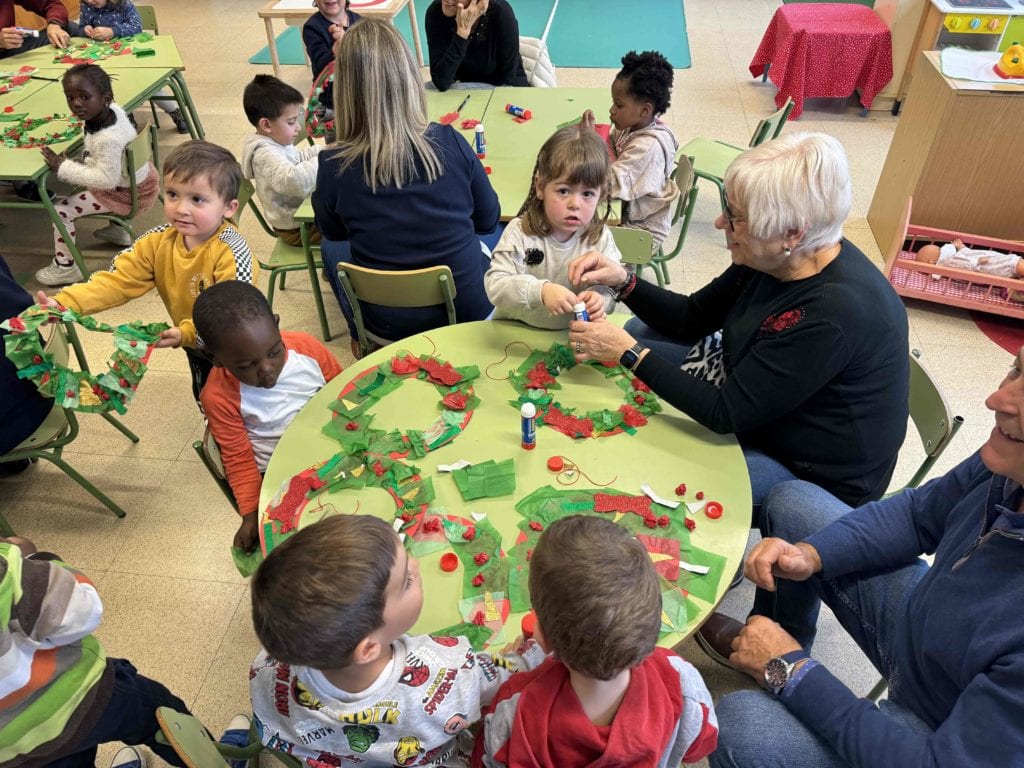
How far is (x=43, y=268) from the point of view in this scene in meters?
4.00

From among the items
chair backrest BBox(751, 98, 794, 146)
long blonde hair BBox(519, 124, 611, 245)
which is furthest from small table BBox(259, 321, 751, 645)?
chair backrest BBox(751, 98, 794, 146)

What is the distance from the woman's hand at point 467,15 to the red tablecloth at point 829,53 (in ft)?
8.69

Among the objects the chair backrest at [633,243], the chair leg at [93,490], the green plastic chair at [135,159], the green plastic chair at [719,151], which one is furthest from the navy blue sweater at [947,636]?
the green plastic chair at [135,159]

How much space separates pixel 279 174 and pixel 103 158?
1.05 meters

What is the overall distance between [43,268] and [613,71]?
475 centimetres

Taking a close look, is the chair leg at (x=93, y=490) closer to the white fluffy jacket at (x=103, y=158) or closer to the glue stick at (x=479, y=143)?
the white fluffy jacket at (x=103, y=158)

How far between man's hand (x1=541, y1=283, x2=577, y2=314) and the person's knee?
773 millimetres

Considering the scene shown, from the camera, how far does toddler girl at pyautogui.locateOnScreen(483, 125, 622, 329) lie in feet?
6.50

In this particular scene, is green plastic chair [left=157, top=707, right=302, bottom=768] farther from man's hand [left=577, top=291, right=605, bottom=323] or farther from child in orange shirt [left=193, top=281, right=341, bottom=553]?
man's hand [left=577, top=291, right=605, bottom=323]

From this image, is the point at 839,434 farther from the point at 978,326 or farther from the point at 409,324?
the point at 978,326

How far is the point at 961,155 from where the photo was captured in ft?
11.4

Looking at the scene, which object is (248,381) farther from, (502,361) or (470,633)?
(470,633)

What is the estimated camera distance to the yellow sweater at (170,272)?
7.59ft

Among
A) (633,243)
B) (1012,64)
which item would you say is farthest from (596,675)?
(1012,64)
